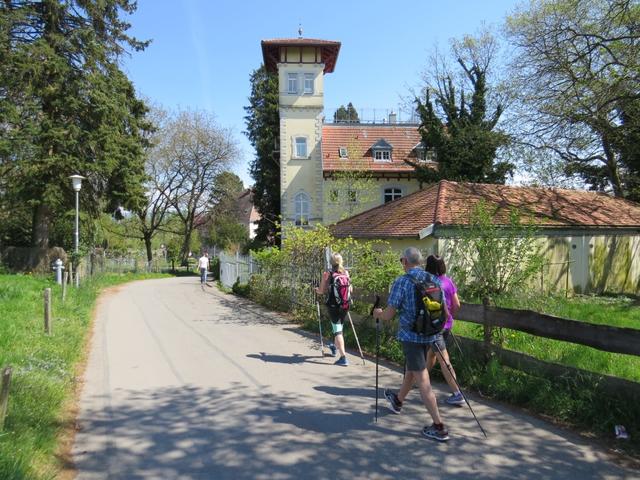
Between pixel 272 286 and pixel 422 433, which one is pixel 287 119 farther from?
pixel 422 433

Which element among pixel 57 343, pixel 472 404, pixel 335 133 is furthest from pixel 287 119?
pixel 472 404

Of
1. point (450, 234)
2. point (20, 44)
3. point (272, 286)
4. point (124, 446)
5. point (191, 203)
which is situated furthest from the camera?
point (191, 203)

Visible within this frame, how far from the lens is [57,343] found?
952 cm

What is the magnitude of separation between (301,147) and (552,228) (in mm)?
22900

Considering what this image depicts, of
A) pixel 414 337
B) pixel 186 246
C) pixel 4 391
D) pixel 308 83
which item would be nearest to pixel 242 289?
pixel 414 337

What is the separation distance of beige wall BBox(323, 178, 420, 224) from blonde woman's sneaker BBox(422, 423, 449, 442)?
32.2 meters

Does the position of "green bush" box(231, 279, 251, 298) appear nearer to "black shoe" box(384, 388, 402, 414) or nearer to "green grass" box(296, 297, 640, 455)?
"green grass" box(296, 297, 640, 455)

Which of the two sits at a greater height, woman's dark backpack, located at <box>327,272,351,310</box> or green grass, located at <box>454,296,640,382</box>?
woman's dark backpack, located at <box>327,272,351,310</box>

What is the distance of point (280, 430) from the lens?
5.52 metres

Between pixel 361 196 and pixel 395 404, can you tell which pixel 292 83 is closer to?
pixel 361 196

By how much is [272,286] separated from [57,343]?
Answer: 824 centimetres

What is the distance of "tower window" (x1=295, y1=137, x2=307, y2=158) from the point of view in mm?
40188

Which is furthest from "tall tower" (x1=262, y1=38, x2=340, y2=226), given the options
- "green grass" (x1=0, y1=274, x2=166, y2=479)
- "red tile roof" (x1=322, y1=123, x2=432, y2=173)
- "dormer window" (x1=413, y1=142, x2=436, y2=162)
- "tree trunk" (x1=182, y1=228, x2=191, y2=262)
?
"green grass" (x1=0, y1=274, x2=166, y2=479)

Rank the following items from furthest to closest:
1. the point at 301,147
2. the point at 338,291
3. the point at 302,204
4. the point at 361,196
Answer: the point at 301,147
the point at 302,204
the point at 361,196
the point at 338,291
